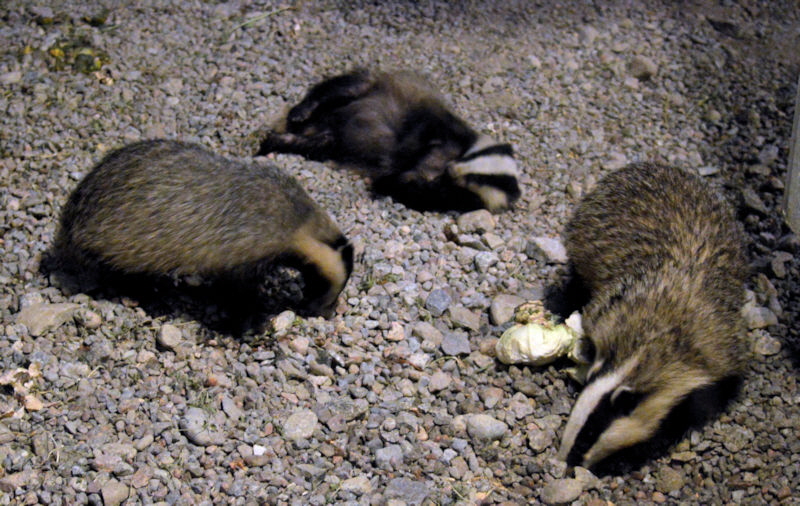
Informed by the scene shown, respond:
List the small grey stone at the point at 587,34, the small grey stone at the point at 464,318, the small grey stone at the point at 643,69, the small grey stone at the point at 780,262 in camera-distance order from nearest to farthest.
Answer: the small grey stone at the point at 464,318
the small grey stone at the point at 780,262
the small grey stone at the point at 643,69
the small grey stone at the point at 587,34

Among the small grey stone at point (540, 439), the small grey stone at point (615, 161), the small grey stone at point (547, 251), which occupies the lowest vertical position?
the small grey stone at point (540, 439)

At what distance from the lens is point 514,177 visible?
4770 millimetres

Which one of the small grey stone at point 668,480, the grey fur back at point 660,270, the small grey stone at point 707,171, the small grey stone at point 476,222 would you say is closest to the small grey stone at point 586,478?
the small grey stone at point 668,480

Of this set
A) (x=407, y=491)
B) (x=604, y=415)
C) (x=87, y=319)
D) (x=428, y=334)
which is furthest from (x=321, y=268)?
(x=604, y=415)

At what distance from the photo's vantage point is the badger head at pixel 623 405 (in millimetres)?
3186

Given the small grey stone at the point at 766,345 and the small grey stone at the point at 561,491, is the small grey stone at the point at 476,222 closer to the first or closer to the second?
the small grey stone at the point at 766,345

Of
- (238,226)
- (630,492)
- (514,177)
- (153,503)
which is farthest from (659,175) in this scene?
(153,503)

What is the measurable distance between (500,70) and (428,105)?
2.20 feet

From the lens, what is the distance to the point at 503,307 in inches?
155

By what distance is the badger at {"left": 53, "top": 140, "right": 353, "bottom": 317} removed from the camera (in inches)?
150

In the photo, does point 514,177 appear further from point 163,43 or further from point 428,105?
point 163,43

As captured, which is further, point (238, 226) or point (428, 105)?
point (428, 105)

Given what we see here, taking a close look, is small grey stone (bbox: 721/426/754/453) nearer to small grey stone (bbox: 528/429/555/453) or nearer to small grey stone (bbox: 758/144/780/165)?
small grey stone (bbox: 528/429/555/453)

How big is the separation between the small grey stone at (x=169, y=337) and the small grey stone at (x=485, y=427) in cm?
133
